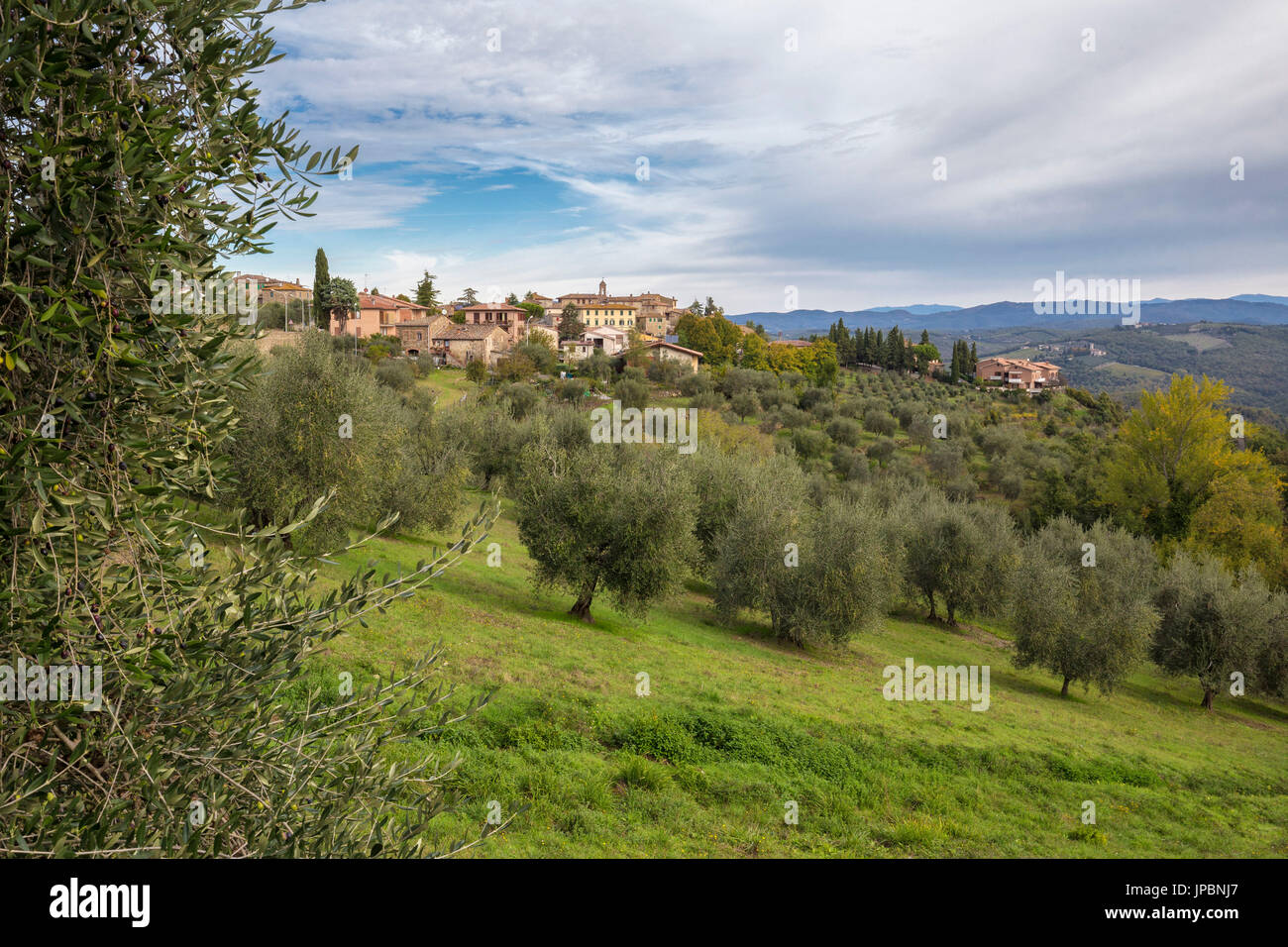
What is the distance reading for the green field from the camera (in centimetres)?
1097

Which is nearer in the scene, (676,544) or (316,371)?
(316,371)

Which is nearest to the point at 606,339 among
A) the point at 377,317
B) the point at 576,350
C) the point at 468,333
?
the point at 576,350

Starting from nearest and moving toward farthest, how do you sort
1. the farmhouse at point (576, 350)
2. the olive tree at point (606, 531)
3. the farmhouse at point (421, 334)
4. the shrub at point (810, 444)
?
the olive tree at point (606, 531) → the shrub at point (810, 444) → the farmhouse at point (421, 334) → the farmhouse at point (576, 350)

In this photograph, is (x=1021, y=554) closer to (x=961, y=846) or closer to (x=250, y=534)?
(x=961, y=846)

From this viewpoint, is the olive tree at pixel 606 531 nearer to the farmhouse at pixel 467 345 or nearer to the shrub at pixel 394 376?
the shrub at pixel 394 376

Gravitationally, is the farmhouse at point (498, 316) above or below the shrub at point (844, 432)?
above

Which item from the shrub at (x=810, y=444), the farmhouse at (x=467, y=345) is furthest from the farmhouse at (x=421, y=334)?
the shrub at (x=810, y=444)

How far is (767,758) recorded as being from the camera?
1412cm

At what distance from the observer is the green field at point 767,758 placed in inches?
432

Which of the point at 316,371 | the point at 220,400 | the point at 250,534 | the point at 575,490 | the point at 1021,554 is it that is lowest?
the point at 1021,554

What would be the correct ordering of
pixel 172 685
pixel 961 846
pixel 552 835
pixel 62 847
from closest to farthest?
pixel 62 847 → pixel 172 685 → pixel 552 835 → pixel 961 846
